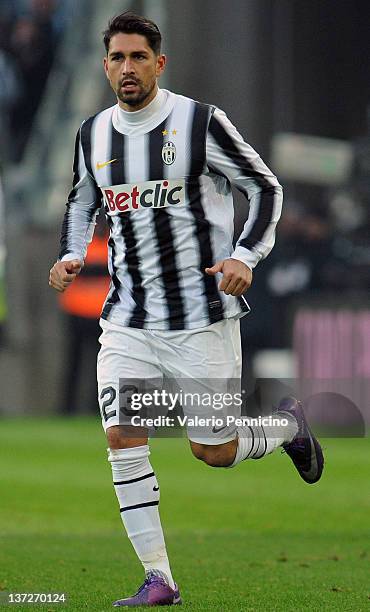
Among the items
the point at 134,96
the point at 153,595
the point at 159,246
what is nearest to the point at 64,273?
the point at 159,246

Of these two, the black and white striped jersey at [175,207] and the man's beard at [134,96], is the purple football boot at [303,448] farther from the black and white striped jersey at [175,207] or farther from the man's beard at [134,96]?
the man's beard at [134,96]

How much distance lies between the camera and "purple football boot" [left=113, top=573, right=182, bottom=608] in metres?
4.91

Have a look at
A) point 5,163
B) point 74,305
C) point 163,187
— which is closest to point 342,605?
point 163,187

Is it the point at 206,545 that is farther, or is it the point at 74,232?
the point at 206,545

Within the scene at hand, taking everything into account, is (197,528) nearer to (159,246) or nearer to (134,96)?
(159,246)

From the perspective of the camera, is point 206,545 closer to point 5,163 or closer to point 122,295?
point 122,295

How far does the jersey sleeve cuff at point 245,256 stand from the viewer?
501cm

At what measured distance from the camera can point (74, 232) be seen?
17.7 feet

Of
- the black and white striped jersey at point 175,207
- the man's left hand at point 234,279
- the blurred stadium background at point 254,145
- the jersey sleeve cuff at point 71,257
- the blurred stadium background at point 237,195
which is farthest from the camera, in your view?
the blurred stadium background at point 254,145

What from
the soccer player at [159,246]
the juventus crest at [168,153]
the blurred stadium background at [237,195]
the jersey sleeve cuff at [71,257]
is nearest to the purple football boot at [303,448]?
the soccer player at [159,246]

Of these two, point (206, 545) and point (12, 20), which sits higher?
point (12, 20)

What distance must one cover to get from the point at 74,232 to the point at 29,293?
11990 mm

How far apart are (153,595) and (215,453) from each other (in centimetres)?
57

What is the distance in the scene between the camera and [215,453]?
17.0ft
